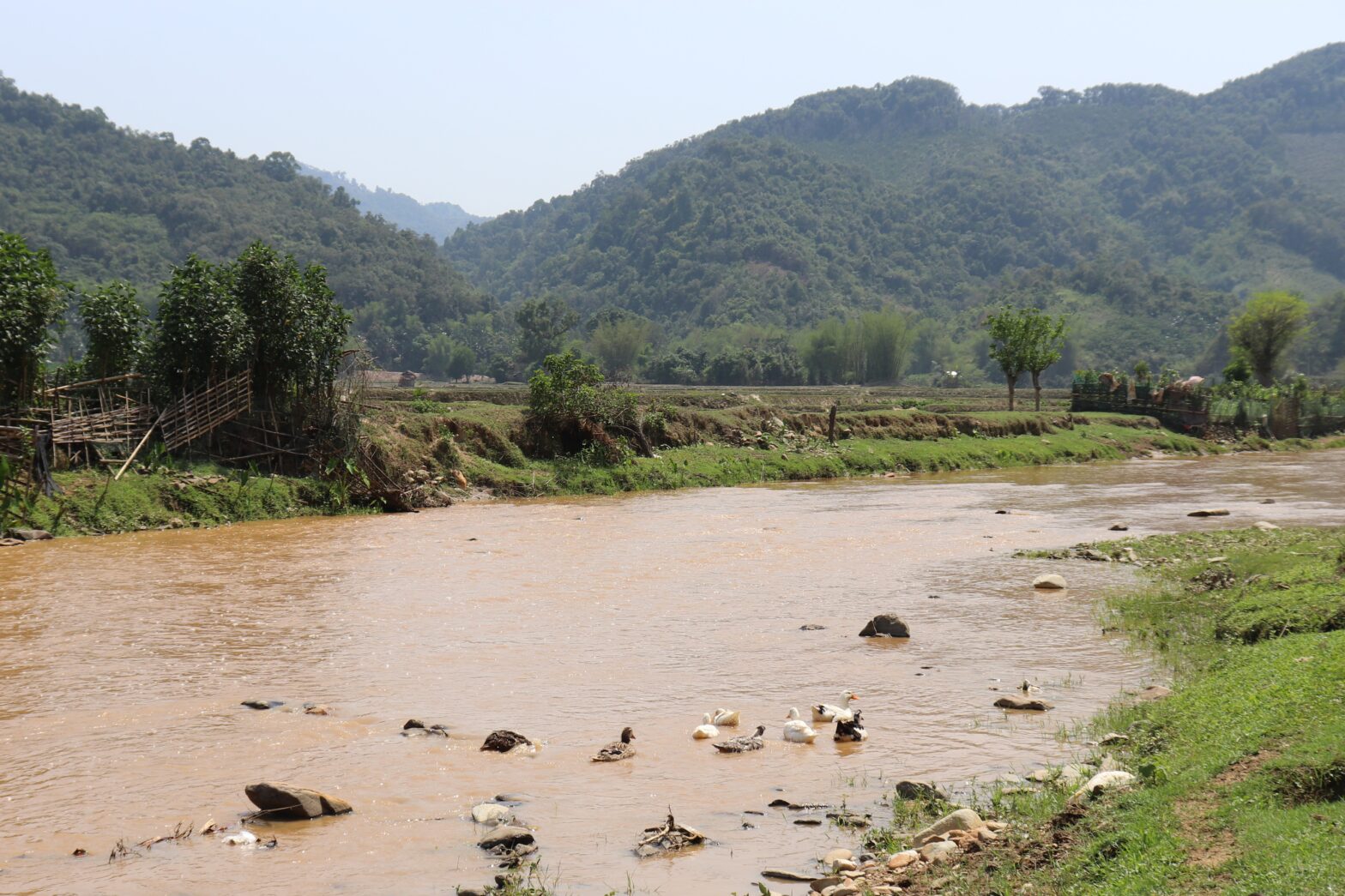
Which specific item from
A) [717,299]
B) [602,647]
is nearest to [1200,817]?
[602,647]

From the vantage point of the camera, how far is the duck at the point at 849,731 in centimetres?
978

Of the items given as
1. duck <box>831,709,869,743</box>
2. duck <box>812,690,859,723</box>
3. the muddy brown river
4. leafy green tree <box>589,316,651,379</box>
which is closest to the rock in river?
the muddy brown river

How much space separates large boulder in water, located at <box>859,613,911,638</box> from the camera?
1400 cm

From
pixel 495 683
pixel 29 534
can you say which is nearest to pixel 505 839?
pixel 495 683

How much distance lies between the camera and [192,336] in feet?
90.1

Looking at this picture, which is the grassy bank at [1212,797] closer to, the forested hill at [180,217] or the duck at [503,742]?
the duck at [503,742]

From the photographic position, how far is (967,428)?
1972 inches

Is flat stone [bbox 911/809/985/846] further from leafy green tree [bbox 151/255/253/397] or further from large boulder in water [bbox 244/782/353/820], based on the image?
leafy green tree [bbox 151/255/253/397]

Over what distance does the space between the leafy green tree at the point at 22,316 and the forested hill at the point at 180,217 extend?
97212 mm

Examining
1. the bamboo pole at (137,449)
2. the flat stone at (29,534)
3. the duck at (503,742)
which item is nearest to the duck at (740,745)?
the duck at (503,742)

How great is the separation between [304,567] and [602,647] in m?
8.35

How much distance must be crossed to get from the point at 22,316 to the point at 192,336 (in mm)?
4251

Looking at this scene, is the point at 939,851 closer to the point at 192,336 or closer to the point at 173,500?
the point at 173,500

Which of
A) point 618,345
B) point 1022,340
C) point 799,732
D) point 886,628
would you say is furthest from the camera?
point 618,345
